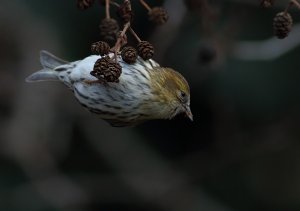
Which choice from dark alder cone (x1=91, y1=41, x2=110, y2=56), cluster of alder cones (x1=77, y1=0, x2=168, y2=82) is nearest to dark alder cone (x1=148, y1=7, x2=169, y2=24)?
cluster of alder cones (x1=77, y1=0, x2=168, y2=82)

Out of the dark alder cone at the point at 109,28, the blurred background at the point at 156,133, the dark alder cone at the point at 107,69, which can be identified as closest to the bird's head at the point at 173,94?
the dark alder cone at the point at 109,28

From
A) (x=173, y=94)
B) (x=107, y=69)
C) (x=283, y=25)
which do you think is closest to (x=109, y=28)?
(x=107, y=69)

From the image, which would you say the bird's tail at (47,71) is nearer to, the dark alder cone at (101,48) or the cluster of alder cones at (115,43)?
the cluster of alder cones at (115,43)

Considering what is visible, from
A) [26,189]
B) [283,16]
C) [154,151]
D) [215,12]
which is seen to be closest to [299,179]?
[154,151]

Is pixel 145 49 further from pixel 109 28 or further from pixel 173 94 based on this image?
pixel 173 94

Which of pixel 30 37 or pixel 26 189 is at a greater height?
pixel 30 37

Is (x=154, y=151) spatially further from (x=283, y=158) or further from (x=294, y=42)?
(x=294, y=42)
